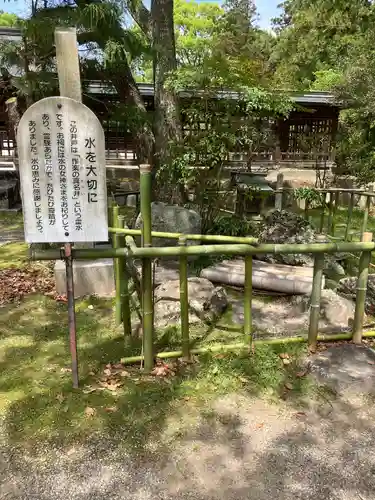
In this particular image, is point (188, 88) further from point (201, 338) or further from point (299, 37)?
point (299, 37)

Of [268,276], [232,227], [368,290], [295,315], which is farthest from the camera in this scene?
[232,227]

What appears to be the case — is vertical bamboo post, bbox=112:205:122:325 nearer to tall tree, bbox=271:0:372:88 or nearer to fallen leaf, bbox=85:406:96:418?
fallen leaf, bbox=85:406:96:418

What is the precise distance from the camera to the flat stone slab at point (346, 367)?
125 inches

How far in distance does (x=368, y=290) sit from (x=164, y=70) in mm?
6575

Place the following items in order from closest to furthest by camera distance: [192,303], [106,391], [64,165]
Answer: [64,165]
[106,391]
[192,303]

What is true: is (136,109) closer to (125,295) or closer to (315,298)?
(125,295)

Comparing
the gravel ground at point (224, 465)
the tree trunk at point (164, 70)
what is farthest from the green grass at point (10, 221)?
→ the gravel ground at point (224, 465)

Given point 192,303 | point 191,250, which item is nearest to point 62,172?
point 191,250

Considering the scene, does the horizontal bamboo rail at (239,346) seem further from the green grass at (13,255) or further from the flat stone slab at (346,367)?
the green grass at (13,255)

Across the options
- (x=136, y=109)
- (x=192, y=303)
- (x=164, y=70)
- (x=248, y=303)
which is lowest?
(x=192, y=303)

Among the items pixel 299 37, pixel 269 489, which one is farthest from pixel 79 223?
pixel 299 37

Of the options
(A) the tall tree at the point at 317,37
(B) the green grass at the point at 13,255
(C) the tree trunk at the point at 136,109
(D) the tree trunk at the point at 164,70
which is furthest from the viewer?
(A) the tall tree at the point at 317,37

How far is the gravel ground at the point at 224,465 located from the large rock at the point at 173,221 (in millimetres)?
4516

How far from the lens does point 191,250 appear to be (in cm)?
321
